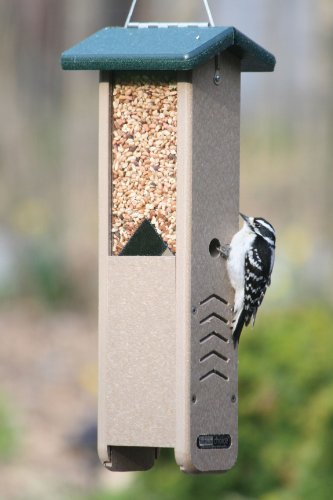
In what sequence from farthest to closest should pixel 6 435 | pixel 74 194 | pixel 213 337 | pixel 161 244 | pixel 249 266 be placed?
1. pixel 74 194
2. pixel 6 435
3. pixel 249 266
4. pixel 213 337
5. pixel 161 244

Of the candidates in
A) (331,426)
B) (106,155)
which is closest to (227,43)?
(106,155)

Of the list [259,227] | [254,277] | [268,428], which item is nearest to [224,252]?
→ [254,277]

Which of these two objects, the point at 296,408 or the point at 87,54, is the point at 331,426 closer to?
the point at 296,408

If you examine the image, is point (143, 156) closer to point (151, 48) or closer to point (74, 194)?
point (151, 48)

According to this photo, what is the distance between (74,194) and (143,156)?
28.9 feet

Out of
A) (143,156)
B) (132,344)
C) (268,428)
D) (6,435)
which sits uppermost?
(143,156)

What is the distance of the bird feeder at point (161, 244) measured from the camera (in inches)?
193

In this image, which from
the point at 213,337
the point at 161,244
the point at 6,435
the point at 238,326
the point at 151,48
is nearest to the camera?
the point at 151,48

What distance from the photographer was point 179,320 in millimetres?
4918

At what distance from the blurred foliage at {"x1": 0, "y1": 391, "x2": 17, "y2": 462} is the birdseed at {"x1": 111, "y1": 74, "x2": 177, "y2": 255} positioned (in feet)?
17.9

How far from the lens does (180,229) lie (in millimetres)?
4914

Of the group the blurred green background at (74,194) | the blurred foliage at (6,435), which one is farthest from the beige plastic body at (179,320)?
the blurred foliage at (6,435)

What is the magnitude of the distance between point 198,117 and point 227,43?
0.33m

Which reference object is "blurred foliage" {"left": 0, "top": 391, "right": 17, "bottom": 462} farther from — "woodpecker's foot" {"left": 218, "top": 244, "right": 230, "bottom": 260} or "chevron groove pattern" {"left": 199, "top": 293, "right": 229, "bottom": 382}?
"woodpecker's foot" {"left": 218, "top": 244, "right": 230, "bottom": 260}
